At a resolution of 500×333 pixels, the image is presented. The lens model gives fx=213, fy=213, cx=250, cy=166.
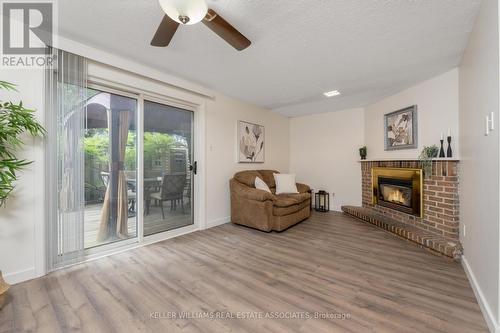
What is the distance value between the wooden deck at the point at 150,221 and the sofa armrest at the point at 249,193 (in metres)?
0.86

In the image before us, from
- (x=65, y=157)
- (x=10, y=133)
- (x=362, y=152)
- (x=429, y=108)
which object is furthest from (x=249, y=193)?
(x=429, y=108)

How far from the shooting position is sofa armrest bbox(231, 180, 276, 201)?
3266 mm

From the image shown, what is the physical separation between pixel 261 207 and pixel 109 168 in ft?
6.94

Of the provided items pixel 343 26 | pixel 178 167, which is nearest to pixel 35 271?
pixel 178 167

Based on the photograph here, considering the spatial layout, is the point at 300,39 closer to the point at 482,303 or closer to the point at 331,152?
the point at 482,303

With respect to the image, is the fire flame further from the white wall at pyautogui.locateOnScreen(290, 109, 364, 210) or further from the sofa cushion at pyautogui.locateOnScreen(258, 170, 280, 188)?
the sofa cushion at pyautogui.locateOnScreen(258, 170, 280, 188)

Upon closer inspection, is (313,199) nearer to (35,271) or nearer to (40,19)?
(35,271)

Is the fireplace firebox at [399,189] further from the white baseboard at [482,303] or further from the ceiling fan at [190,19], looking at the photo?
the ceiling fan at [190,19]

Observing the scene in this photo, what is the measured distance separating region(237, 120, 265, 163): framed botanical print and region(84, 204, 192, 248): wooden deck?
59.0 inches

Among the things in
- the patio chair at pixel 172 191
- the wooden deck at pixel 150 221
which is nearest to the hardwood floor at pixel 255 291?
the wooden deck at pixel 150 221

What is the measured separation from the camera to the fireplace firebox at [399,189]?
3.07 m

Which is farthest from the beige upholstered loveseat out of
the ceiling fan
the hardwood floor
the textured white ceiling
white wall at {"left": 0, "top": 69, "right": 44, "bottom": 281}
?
white wall at {"left": 0, "top": 69, "right": 44, "bottom": 281}

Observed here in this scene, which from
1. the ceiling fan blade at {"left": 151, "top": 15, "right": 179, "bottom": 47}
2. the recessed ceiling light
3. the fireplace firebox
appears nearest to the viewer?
the ceiling fan blade at {"left": 151, "top": 15, "right": 179, "bottom": 47}

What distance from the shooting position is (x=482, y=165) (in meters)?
1.65
